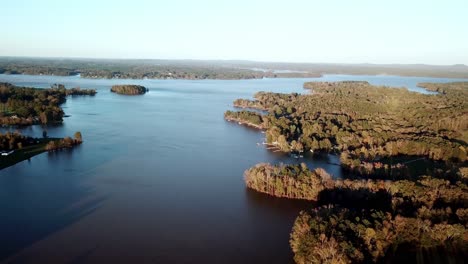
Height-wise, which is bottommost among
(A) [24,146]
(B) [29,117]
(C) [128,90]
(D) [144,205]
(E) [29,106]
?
(D) [144,205]

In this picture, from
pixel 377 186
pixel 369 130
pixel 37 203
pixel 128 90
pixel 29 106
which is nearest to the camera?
pixel 37 203

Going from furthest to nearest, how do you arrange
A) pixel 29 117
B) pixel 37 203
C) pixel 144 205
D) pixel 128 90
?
pixel 128 90 < pixel 29 117 < pixel 144 205 < pixel 37 203

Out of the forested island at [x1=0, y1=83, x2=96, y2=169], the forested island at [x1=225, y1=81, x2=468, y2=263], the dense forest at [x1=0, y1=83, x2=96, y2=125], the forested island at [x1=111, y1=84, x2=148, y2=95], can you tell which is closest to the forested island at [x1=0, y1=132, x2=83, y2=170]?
the forested island at [x1=0, y1=83, x2=96, y2=169]

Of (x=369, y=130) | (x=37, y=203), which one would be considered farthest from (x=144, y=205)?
(x=369, y=130)

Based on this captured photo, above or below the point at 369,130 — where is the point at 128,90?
above

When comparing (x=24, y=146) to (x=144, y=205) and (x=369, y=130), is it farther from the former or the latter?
(x=369, y=130)

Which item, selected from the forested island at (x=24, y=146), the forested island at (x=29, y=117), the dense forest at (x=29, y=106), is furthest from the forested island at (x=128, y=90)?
the forested island at (x=24, y=146)

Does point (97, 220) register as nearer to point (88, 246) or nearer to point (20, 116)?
point (88, 246)
